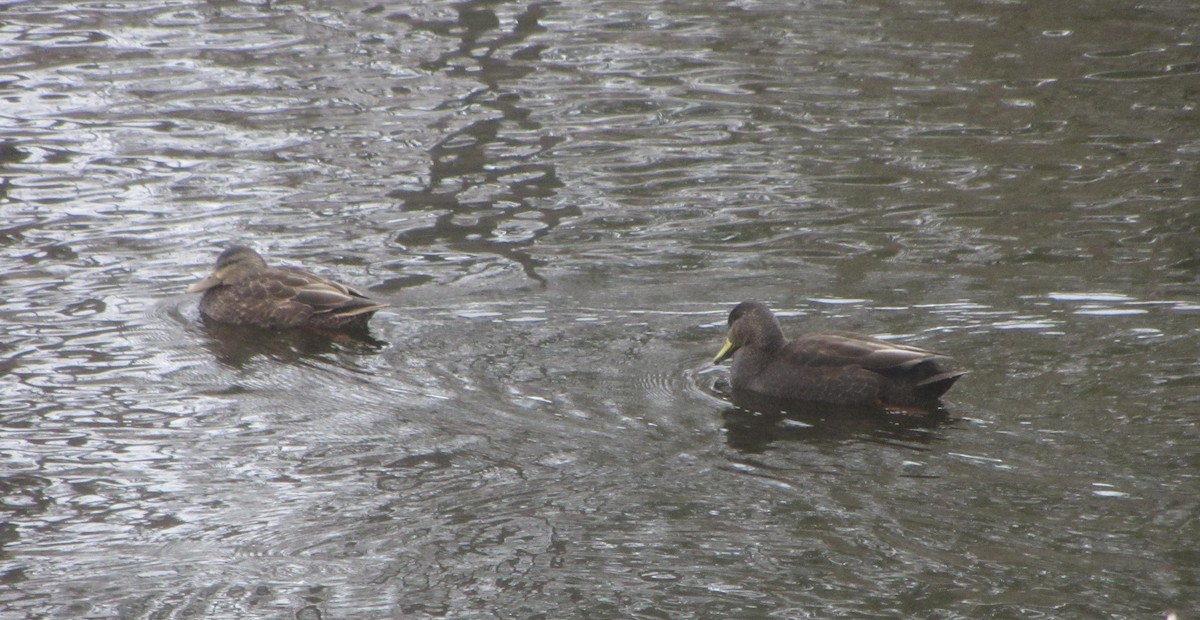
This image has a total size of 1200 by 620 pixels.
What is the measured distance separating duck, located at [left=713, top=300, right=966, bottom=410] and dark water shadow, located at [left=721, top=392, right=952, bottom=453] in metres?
0.06

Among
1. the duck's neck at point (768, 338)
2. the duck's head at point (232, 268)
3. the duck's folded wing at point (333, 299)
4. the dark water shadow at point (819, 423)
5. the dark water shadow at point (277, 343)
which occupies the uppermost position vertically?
the duck's head at point (232, 268)

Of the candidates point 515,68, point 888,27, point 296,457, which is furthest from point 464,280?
point 888,27

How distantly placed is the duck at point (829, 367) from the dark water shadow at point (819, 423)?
0.06 meters

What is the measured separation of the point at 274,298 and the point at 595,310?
1.87m

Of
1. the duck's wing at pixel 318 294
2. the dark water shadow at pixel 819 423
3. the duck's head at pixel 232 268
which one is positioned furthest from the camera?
the duck's head at pixel 232 268

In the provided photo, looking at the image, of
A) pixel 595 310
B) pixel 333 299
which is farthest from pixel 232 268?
pixel 595 310

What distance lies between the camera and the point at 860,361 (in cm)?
795

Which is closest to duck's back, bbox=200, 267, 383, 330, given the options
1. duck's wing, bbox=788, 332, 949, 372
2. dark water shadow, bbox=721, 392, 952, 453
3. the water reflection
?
the water reflection

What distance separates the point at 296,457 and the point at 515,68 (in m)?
8.37

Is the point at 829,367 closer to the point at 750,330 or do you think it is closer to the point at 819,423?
the point at 819,423

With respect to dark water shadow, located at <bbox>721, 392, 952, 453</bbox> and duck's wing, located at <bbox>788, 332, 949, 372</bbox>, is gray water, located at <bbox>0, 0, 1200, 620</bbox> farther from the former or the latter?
duck's wing, located at <bbox>788, 332, 949, 372</bbox>

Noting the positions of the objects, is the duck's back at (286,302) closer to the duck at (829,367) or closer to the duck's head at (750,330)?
the duck's head at (750,330)

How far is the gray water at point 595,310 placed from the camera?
20.2ft

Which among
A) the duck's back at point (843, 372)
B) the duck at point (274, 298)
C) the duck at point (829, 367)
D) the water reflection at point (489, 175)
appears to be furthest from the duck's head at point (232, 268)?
the duck's back at point (843, 372)
